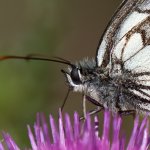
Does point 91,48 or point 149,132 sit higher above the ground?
point 91,48

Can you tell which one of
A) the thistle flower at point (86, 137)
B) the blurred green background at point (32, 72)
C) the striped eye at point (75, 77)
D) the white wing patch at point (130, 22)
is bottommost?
the thistle flower at point (86, 137)

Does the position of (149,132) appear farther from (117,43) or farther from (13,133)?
(13,133)

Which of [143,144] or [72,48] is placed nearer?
[143,144]

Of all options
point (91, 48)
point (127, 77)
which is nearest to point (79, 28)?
point (91, 48)

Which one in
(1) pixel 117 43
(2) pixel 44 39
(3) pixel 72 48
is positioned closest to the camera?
(1) pixel 117 43

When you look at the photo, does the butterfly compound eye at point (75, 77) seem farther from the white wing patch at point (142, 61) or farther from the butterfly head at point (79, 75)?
the white wing patch at point (142, 61)

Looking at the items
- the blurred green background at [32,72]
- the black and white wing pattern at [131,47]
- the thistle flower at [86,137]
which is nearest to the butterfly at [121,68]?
the black and white wing pattern at [131,47]

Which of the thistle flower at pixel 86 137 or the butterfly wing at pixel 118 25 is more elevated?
the butterfly wing at pixel 118 25

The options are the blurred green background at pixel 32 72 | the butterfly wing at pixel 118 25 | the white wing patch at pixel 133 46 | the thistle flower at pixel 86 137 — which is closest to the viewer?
the thistle flower at pixel 86 137

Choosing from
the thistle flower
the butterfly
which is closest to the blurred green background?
the butterfly
